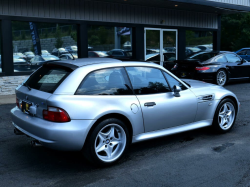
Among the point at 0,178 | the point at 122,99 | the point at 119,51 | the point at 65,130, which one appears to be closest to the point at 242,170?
the point at 122,99

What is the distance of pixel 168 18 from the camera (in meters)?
15.6

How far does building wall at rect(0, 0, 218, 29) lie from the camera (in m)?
11.1

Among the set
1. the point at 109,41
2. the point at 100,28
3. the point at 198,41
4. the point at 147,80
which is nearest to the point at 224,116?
the point at 147,80

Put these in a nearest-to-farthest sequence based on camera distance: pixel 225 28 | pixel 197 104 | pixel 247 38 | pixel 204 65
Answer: pixel 197 104 < pixel 204 65 < pixel 247 38 < pixel 225 28

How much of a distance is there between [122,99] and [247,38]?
30.0 meters

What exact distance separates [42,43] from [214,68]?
22.0 feet

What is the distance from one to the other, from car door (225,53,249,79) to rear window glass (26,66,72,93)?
956cm

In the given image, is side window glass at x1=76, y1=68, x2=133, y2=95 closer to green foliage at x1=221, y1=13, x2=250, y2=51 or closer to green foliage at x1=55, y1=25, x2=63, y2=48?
green foliage at x1=55, y1=25, x2=63, y2=48

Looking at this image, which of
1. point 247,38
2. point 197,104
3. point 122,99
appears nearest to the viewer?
point 122,99

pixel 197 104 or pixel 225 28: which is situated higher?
pixel 225 28

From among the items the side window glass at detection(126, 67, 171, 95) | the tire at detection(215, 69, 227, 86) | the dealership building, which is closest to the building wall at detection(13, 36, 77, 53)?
the dealership building

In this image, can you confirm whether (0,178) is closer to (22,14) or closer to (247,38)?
(22,14)

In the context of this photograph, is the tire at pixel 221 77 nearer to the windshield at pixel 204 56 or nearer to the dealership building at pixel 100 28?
the windshield at pixel 204 56

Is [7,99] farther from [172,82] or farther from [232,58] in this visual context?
[232,58]
